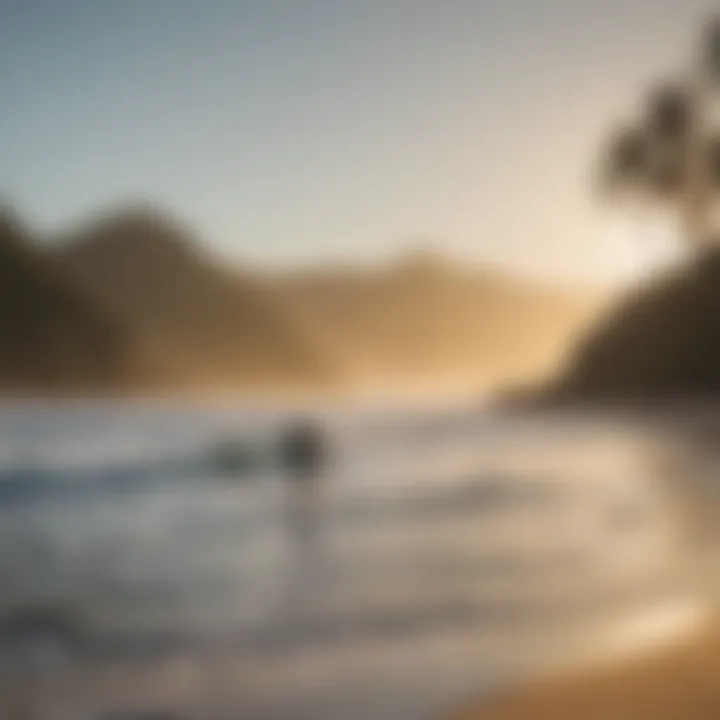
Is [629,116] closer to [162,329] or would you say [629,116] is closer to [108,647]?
[162,329]

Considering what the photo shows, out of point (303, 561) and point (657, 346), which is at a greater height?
point (657, 346)

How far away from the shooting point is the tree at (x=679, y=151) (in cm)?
169

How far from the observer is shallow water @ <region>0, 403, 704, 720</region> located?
1418 mm

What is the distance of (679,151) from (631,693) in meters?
0.89

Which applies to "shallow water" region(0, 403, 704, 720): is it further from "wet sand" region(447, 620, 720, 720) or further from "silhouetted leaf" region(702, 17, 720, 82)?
"silhouetted leaf" region(702, 17, 720, 82)

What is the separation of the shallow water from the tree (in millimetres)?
416

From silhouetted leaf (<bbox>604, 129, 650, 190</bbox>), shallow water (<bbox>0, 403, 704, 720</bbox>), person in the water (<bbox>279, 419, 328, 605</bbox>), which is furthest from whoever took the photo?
silhouetted leaf (<bbox>604, 129, 650, 190</bbox>)

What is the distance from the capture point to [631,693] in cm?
149

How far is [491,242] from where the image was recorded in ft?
5.46

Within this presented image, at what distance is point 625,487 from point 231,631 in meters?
0.71

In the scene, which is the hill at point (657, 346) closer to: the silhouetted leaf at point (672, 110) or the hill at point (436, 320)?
the hill at point (436, 320)

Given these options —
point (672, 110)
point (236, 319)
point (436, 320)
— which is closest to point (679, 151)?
point (672, 110)

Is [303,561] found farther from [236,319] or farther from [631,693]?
[631,693]

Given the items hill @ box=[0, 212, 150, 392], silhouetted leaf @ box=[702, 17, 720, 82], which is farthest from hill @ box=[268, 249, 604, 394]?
silhouetted leaf @ box=[702, 17, 720, 82]
